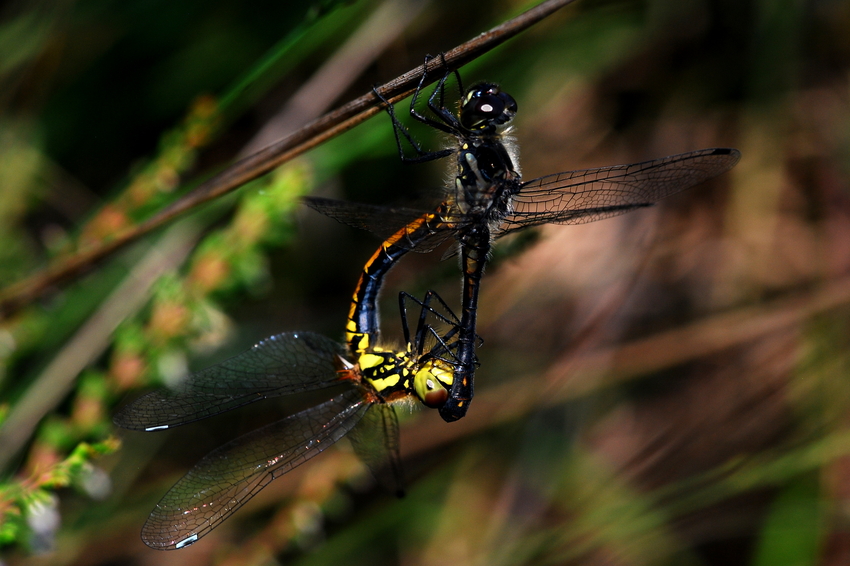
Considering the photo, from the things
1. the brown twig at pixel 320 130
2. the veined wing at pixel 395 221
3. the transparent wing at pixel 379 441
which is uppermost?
the brown twig at pixel 320 130

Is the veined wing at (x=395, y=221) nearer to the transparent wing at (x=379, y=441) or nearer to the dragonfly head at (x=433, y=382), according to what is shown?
the dragonfly head at (x=433, y=382)

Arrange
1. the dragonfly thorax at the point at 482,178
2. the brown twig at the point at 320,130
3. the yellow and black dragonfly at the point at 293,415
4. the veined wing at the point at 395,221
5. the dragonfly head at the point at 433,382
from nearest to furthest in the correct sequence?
the brown twig at the point at 320,130 → the veined wing at the point at 395,221 → the yellow and black dragonfly at the point at 293,415 → the dragonfly thorax at the point at 482,178 → the dragonfly head at the point at 433,382

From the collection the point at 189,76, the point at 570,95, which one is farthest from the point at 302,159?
the point at 570,95

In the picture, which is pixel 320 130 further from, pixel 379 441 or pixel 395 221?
pixel 379 441

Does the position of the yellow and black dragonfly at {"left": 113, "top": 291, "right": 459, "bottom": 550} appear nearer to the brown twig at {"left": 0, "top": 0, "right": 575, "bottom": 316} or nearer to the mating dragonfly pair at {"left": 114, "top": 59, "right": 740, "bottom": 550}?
the mating dragonfly pair at {"left": 114, "top": 59, "right": 740, "bottom": 550}

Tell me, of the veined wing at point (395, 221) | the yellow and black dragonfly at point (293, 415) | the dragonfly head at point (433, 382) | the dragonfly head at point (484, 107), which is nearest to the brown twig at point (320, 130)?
the veined wing at point (395, 221)

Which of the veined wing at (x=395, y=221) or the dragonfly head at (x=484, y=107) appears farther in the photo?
the dragonfly head at (x=484, y=107)

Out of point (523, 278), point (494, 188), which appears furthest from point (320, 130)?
point (523, 278)

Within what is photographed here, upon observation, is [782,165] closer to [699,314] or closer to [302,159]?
[699,314]
